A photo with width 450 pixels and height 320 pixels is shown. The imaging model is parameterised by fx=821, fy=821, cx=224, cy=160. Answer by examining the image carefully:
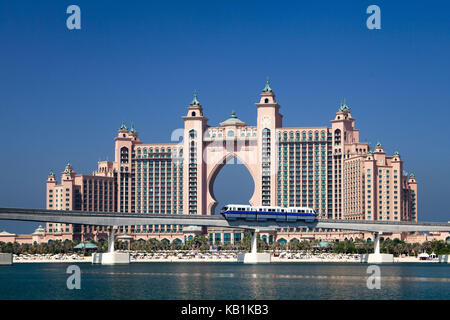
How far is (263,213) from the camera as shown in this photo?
161 meters

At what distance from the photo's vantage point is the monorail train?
514 ft

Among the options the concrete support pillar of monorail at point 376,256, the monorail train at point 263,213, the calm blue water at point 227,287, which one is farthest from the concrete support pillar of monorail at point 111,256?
the concrete support pillar of monorail at point 376,256

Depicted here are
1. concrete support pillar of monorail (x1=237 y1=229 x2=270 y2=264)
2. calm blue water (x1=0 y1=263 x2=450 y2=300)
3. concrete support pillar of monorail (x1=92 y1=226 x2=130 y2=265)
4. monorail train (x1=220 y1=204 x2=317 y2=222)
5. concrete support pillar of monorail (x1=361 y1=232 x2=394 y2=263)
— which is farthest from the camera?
concrete support pillar of monorail (x1=361 y1=232 x2=394 y2=263)

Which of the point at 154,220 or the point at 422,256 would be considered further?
the point at 422,256

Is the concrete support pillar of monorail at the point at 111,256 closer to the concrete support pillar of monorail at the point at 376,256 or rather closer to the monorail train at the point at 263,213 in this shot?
the monorail train at the point at 263,213

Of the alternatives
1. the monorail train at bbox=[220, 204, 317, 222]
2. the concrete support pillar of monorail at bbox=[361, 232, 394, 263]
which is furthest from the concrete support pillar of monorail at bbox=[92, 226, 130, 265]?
the concrete support pillar of monorail at bbox=[361, 232, 394, 263]

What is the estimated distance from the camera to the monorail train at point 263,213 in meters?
157

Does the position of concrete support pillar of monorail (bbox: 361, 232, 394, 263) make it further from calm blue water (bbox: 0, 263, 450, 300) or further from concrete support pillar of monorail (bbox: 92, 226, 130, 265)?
calm blue water (bbox: 0, 263, 450, 300)

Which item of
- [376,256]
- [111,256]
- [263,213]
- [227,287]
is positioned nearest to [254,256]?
[263,213]
